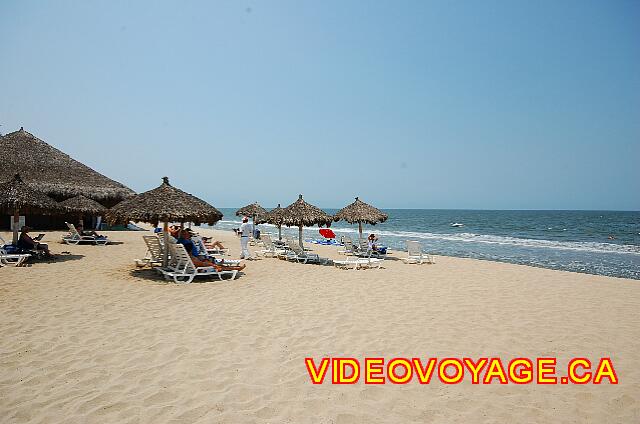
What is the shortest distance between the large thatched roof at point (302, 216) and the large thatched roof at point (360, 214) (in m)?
1.21

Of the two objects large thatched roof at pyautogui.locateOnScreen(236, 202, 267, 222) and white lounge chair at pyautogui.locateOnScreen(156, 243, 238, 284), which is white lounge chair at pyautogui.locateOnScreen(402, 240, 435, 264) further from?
large thatched roof at pyautogui.locateOnScreen(236, 202, 267, 222)

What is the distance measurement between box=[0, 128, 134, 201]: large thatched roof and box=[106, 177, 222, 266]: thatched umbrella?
20.2 m

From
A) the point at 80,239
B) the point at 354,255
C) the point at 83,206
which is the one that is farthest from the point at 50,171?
the point at 354,255

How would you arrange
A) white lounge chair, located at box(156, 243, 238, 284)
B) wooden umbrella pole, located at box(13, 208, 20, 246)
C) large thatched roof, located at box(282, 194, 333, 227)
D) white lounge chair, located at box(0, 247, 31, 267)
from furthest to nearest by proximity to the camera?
1. large thatched roof, located at box(282, 194, 333, 227)
2. wooden umbrella pole, located at box(13, 208, 20, 246)
3. white lounge chair, located at box(0, 247, 31, 267)
4. white lounge chair, located at box(156, 243, 238, 284)

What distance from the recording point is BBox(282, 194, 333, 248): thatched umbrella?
12.8 metres

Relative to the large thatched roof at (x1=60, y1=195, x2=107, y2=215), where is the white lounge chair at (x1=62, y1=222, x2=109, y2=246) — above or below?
below

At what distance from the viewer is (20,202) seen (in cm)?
1106

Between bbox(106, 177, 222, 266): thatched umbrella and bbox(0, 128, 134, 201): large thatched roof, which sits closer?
bbox(106, 177, 222, 266): thatched umbrella

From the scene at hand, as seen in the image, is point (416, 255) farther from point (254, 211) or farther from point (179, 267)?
point (254, 211)

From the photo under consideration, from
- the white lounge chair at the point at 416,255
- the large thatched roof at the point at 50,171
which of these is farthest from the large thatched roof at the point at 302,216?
the large thatched roof at the point at 50,171

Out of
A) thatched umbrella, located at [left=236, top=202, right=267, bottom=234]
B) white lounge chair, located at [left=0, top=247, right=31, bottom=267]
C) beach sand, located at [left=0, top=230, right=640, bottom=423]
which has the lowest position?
beach sand, located at [left=0, top=230, right=640, bottom=423]

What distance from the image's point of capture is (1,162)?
25.4 m

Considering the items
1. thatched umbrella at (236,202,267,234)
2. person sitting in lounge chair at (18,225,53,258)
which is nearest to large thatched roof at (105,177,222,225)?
person sitting in lounge chair at (18,225,53,258)

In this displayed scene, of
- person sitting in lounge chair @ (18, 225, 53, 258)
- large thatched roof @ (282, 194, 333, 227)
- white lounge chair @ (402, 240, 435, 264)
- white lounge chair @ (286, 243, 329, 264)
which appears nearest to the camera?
person sitting in lounge chair @ (18, 225, 53, 258)
